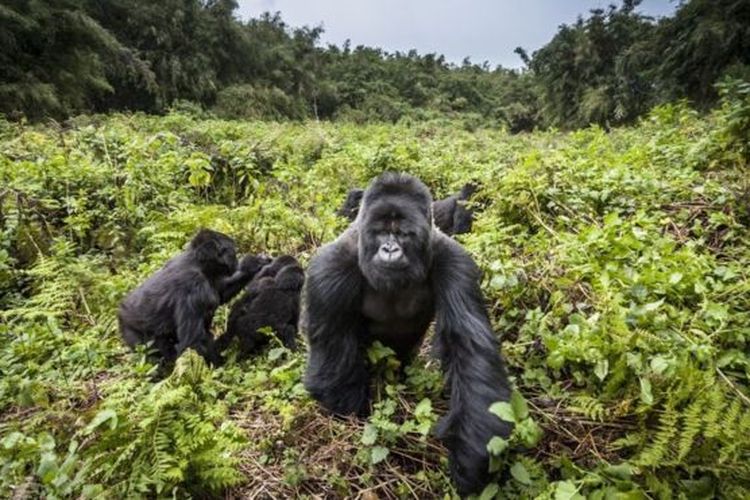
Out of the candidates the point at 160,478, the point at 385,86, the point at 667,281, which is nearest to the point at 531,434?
the point at 667,281

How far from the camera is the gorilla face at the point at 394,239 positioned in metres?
2.58

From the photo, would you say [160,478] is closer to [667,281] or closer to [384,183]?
[384,183]

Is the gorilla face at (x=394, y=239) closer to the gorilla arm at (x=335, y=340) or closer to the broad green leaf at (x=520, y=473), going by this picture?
the gorilla arm at (x=335, y=340)

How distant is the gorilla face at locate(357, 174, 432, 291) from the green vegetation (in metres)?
0.48

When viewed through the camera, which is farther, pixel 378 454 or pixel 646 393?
pixel 378 454

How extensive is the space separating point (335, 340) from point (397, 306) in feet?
1.30

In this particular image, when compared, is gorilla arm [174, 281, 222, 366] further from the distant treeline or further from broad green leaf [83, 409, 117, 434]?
the distant treeline

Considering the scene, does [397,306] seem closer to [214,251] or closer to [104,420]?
[104,420]

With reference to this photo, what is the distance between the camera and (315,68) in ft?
113

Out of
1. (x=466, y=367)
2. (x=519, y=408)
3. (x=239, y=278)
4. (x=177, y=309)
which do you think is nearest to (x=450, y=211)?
(x=239, y=278)

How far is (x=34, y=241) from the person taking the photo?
16.0ft

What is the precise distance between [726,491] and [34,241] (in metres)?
5.35

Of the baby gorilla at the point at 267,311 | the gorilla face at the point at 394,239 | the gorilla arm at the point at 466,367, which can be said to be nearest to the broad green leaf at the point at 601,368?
the gorilla arm at the point at 466,367

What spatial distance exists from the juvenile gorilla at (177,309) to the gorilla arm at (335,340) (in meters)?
1.15
